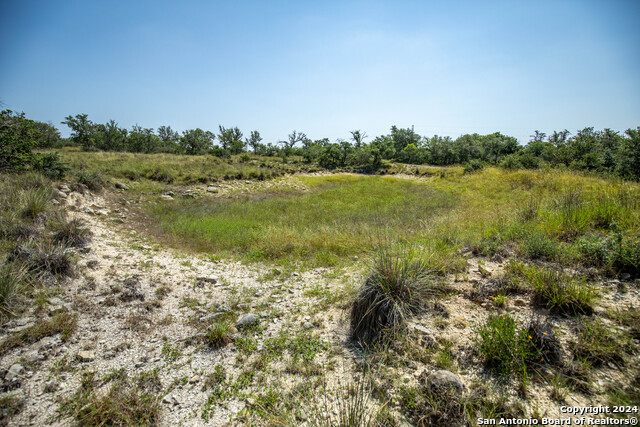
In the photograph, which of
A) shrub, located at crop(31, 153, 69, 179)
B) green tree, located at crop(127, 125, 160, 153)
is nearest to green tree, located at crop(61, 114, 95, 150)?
green tree, located at crop(127, 125, 160, 153)

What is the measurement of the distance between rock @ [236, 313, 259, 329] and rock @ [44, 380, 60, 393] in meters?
2.22

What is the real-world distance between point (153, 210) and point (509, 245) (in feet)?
50.1

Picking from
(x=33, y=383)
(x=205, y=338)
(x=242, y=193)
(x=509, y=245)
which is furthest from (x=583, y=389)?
(x=242, y=193)

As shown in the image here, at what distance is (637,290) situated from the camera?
12.2 ft

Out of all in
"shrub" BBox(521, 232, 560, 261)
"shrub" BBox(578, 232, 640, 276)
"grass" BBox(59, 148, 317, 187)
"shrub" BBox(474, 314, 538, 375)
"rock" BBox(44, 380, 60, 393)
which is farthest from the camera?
"grass" BBox(59, 148, 317, 187)

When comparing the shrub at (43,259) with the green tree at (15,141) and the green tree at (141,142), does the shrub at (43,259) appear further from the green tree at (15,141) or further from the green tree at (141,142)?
the green tree at (141,142)

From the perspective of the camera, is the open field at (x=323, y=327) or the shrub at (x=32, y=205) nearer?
the open field at (x=323, y=327)

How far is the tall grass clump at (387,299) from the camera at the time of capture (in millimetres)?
3805

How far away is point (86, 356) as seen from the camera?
3531 millimetres

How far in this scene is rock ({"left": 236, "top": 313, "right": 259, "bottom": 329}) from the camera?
4379mm

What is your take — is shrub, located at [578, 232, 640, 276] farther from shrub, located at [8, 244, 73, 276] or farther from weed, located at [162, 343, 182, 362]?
shrub, located at [8, 244, 73, 276]

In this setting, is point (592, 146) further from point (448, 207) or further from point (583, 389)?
point (583, 389)

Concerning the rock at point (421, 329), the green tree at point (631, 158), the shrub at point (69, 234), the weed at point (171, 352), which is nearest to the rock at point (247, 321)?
the weed at point (171, 352)

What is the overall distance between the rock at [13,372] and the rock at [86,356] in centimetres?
56
